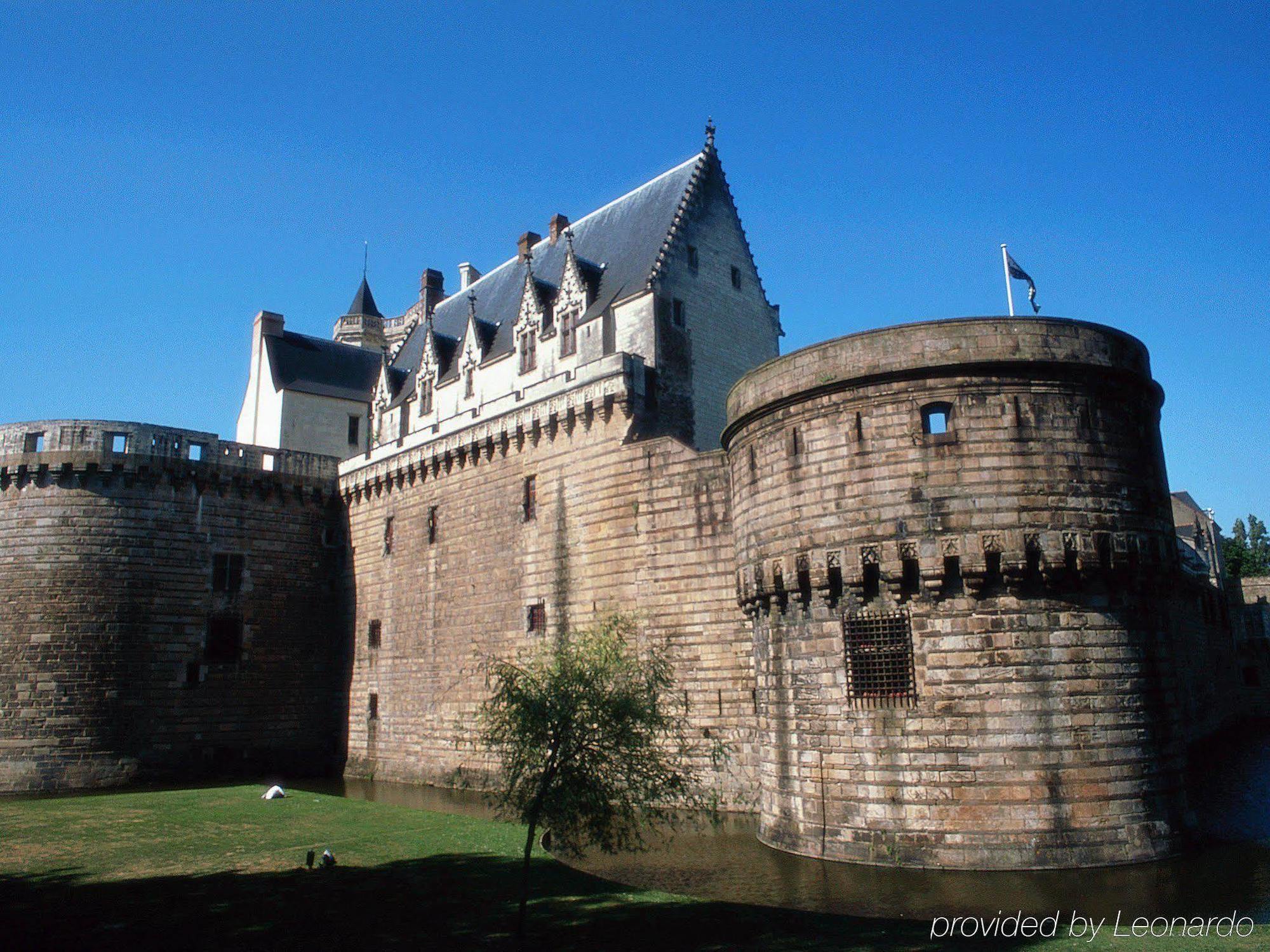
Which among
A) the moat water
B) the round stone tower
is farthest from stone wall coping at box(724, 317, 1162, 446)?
the moat water

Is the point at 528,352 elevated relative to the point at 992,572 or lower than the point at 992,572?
elevated

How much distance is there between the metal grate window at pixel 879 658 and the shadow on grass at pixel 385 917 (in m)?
4.61

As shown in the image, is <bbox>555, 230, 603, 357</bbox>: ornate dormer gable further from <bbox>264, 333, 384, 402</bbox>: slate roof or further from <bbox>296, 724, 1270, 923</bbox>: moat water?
<bbox>296, 724, 1270, 923</bbox>: moat water

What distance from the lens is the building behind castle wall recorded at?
24484 mm

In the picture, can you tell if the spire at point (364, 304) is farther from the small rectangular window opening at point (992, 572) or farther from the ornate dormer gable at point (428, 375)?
the small rectangular window opening at point (992, 572)

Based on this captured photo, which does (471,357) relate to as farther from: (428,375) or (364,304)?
(364,304)

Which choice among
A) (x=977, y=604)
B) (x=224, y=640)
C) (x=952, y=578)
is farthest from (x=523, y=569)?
(x=977, y=604)

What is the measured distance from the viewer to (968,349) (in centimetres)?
1753

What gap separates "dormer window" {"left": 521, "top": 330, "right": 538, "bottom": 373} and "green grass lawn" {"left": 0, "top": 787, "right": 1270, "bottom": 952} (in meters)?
17.2

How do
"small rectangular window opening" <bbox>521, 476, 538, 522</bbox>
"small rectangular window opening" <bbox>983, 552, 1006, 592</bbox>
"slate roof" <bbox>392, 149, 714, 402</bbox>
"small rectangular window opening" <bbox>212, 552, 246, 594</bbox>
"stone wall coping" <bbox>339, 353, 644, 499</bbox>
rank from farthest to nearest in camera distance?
"small rectangular window opening" <bbox>212, 552, 246, 594</bbox>
"slate roof" <bbox>392, 149, 714, 402</bbox>
"small rectangular window opening" <bbox>521, 476, 538, 522</bbox>
"stone wall coping" <bbox>339, 353, 644, 499</bbox>
"small rectangular window opening" <bbox>983, 552, 1006, 592</bbox>

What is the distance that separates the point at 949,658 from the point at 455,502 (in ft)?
69.8

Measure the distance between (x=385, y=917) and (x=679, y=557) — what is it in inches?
539

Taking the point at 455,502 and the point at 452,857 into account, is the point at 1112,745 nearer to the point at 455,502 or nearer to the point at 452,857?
the point at 452,857

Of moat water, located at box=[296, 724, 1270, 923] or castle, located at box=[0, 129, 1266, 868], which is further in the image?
castle, located at box=[0, 129, 1266, 868]
